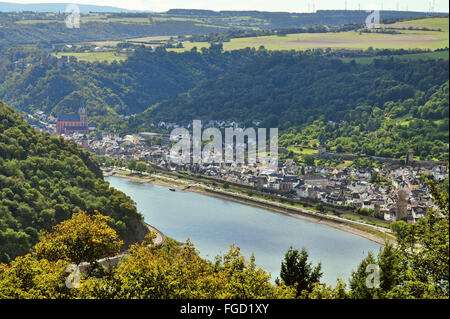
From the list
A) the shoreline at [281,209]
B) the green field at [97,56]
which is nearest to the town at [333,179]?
the shoreline at [281,209]

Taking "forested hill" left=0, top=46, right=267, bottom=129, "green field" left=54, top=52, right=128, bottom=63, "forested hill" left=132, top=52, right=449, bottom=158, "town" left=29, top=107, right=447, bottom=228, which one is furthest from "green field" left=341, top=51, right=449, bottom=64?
"green field" left=54, top=52, right=128, bottom=63

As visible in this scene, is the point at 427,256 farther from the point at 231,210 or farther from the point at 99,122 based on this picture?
the point at 99,122

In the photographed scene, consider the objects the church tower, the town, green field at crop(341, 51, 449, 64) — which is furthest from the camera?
the church tower

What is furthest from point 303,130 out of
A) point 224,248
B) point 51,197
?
point 51,197

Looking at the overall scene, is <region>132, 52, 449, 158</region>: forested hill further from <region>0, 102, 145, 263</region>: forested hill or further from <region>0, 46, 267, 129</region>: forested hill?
<region>0, 102, 145, 263</region>: forested hill

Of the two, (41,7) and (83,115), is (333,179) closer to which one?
(83,115)

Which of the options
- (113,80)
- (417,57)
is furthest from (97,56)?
(417,57)

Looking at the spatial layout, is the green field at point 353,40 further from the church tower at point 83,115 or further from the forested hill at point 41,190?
the forested hill at point 41,190
